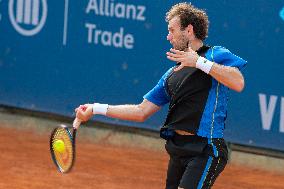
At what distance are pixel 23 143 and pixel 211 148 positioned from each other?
18.9ft

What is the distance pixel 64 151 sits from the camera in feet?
19.8

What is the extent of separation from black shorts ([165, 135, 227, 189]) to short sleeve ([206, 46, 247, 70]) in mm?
536

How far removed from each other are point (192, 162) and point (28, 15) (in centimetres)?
656

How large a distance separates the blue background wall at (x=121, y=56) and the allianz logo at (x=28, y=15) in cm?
1

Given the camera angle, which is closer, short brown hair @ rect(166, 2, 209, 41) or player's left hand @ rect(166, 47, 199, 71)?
player's left hand @ rect(166, 47, 199, 71)

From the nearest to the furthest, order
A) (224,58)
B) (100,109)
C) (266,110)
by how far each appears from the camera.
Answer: (224,58)
(100,109)
(266,110)

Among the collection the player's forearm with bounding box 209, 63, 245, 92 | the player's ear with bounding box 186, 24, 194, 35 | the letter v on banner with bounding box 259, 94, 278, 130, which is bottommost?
the letter v on banner with bounding box 259, 94, 278, 130

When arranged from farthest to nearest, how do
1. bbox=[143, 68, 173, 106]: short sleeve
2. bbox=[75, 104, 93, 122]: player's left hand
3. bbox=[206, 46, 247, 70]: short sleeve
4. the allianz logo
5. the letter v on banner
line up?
the allianz logo < the letter v on banner < bbox=[143, 68, 173, 106]: short sleeve < bbox=[75, 104, 93, 122]: player's left hand < bbox=[206, 46, 247, 70]: short sleeve

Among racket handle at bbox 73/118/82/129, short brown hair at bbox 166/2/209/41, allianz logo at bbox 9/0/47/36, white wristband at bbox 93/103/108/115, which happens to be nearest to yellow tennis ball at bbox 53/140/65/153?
racket handle at bbox 73/118/82/129

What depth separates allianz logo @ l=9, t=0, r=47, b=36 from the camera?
464 inches

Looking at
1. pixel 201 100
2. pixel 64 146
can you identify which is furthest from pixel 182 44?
pixel 64 146

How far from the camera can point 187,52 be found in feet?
18.5

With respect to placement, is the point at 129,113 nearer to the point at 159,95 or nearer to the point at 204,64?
the point at 159,95

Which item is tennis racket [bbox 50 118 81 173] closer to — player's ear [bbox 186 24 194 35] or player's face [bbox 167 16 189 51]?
player's face [bbox 167 16 189 51]
